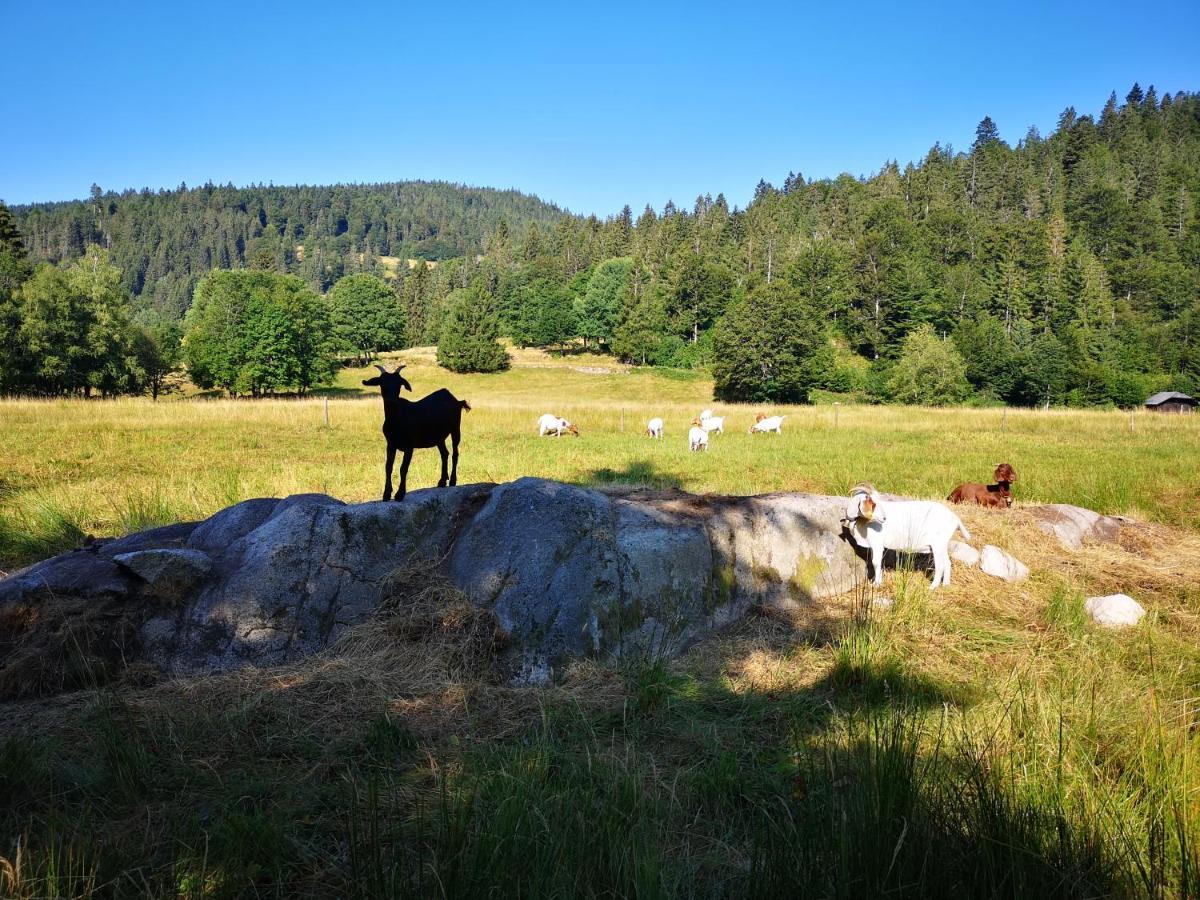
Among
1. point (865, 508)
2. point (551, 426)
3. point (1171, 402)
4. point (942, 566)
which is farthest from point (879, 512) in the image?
point (1171, 402)

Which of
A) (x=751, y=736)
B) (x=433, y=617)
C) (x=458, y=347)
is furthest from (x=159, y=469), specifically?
(x=458, y=347)

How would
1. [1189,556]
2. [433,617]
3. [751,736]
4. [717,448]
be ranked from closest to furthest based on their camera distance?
1. [751,736]
2. [433,617]
3. [1189,556]
4. [717,448]

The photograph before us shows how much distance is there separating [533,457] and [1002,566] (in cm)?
1332

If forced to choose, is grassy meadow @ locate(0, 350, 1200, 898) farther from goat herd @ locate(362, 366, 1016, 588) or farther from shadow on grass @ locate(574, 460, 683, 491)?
shadow on grass @ locate(574, 460, 683, 491)

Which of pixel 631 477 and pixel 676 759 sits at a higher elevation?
pixel 631 477

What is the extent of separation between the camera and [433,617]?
6879 mm

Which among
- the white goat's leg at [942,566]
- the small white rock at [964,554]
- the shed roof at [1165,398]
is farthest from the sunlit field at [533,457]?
the shed roof at [1165,398]

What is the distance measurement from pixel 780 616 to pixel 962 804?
507cm

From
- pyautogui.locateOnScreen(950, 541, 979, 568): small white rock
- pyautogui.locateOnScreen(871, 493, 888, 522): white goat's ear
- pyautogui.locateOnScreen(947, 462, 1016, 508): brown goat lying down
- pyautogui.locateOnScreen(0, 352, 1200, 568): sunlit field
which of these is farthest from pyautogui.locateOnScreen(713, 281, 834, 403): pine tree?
pyautogui.locateOnScreen(871, 493, 888, 522): white goat's ear

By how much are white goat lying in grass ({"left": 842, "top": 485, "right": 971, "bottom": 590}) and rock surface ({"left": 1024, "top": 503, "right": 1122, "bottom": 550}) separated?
3.33 m

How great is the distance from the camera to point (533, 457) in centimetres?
2030

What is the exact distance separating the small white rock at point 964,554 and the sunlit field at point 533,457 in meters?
6.13

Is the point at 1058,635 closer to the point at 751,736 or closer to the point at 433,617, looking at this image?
the point at 751,736

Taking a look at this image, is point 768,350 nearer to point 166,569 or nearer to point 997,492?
point 997,492
